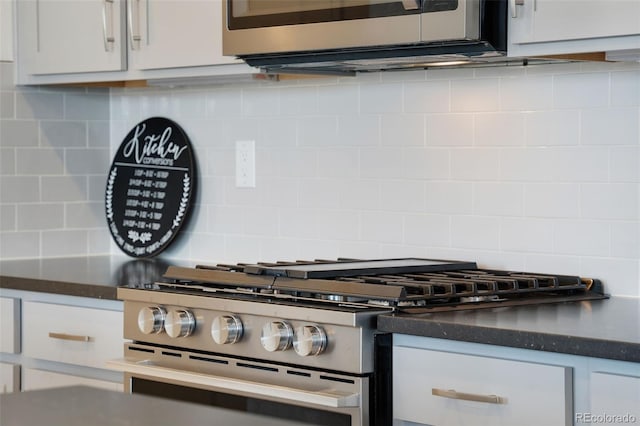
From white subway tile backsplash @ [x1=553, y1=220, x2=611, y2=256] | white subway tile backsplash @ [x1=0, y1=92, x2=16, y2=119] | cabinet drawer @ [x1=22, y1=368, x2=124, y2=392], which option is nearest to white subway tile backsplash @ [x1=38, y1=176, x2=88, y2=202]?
white subway tile backsplash @ [x1=0, y1=92, x2=16, y2=119]

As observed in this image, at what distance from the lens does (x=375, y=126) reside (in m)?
3.21

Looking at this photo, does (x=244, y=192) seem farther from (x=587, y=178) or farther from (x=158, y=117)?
(x=587, y=178)

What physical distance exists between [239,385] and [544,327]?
701mm

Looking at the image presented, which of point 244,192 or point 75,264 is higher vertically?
point 244,192

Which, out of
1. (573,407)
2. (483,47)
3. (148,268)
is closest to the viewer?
(573,407)

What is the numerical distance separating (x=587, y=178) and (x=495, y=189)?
27cm

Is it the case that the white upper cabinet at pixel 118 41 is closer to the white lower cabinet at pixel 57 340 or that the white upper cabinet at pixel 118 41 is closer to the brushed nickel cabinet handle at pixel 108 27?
the brushed nickel cabinet handle at pixel 108 27

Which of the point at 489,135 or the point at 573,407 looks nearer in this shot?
the point at 573,407

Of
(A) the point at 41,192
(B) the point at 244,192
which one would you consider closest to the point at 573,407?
(B) the point at 244,192

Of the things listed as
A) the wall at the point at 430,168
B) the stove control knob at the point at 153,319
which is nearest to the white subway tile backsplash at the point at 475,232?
the wall at the point at 430,168

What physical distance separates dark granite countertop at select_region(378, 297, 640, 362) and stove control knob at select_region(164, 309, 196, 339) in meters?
0.54

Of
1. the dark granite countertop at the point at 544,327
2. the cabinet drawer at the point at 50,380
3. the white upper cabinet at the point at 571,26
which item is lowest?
the cabinet drawer at the point at 50,380

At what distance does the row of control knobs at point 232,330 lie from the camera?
2404 mm

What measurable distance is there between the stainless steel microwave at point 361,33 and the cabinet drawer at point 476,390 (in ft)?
2.30
